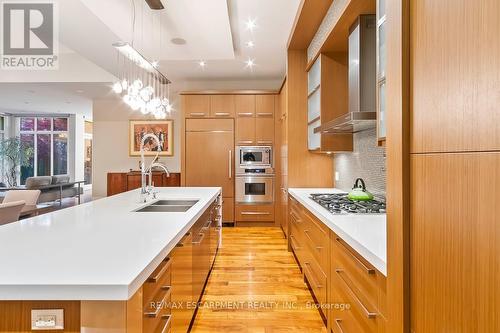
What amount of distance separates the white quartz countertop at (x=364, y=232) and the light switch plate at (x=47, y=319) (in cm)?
113

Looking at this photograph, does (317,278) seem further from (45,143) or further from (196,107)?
(45,143)

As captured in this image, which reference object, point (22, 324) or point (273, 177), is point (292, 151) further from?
point (22, 324)

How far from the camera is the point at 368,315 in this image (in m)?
1.31

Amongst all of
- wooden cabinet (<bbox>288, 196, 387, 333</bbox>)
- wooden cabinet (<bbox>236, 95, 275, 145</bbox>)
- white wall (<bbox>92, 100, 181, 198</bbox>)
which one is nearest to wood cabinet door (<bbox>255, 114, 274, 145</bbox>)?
wooden cabinet (<bbox>236, 95, 275, 145</bbox>)

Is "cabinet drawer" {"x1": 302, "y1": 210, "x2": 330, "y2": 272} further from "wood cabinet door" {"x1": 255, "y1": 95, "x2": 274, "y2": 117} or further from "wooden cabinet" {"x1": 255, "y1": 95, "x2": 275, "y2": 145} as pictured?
"wood cabinet door" {"x1": 255, "y1": 95, "x2": 274, "y2": 117}

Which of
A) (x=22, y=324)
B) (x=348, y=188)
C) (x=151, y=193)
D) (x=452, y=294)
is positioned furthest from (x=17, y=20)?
(x=452, y=294)

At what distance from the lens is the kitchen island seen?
3.10 feet

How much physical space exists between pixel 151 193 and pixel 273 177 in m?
2.85

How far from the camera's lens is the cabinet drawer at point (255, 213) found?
18.6 feet

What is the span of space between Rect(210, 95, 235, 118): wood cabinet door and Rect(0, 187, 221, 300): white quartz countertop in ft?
12.7

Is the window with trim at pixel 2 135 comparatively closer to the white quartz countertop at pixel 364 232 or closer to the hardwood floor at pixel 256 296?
the hardwood floor at pixel 256 296

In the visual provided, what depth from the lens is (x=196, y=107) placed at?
575cm

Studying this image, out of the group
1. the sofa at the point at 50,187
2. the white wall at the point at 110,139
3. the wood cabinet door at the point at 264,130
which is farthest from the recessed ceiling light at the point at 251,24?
the sofa at the point at 50,187

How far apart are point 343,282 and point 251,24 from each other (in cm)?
330
